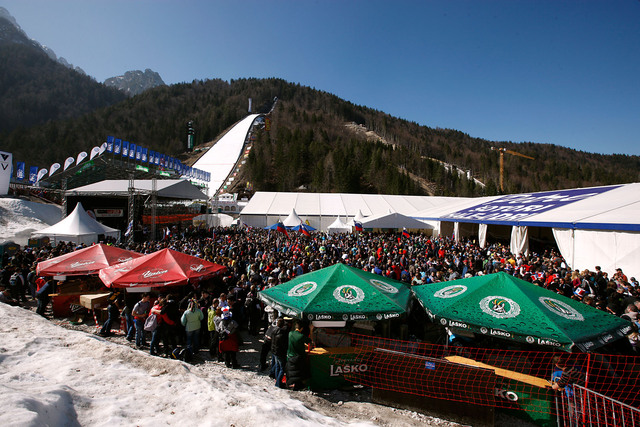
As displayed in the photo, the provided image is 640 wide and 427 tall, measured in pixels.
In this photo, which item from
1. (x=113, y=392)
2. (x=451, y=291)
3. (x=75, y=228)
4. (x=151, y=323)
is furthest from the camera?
(x=75, y=228)

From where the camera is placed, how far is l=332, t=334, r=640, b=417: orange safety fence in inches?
171

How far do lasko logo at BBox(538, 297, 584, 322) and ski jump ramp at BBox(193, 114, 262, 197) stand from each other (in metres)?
54.8

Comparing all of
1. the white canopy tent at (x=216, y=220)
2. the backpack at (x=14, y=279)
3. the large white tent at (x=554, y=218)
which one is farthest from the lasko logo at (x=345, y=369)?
the white canopy tent at (x=216, y=220)

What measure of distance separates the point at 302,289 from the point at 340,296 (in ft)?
2.74

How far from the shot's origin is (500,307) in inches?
198

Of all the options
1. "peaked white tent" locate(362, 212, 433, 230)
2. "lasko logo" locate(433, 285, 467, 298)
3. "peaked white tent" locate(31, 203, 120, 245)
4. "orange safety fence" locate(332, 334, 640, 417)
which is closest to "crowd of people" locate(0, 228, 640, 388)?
"orange safety fence" locate(332, 334, 640, 417)

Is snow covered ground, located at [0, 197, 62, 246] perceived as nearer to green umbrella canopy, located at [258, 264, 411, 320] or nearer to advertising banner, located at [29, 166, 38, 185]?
advertising banner, located at [29, 166, 38, 185]

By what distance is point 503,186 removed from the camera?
87.8 meters

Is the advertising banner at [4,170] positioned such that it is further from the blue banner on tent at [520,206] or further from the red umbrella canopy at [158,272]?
the blue banner on tent at [520,206]

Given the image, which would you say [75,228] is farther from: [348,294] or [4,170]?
[348,294]

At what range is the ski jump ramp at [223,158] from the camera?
61331 millimetres

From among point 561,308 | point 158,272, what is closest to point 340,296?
point 561,308

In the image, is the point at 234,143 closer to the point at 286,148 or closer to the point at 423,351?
the point at 286,148

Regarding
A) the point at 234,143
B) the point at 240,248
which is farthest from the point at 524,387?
the point at 234,143
